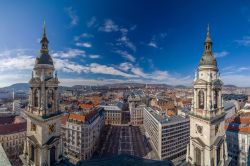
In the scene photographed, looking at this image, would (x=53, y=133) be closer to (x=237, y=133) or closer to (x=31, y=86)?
(x=31, y=86)

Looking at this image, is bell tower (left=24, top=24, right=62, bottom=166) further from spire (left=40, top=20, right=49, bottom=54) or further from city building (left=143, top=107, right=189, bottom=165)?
city building (left=143, top=107, right=189, bottom=165)

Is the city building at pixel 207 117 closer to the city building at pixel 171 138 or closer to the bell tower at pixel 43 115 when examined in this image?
the bell tower at pixel 43 115

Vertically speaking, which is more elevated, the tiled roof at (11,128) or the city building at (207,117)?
the city building at (207,117)

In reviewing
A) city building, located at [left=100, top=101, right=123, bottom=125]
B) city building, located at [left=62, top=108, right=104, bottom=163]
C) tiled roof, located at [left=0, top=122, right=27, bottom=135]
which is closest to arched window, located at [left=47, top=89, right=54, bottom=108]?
city building, located at [left=62, top=108, right=104, bottom=163]

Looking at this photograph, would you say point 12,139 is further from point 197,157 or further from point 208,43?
point 208,43

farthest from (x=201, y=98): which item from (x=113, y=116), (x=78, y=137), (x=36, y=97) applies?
(x=113, y=116)

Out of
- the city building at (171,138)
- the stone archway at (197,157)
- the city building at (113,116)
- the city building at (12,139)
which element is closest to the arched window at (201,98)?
the stone archway at (197,157)
